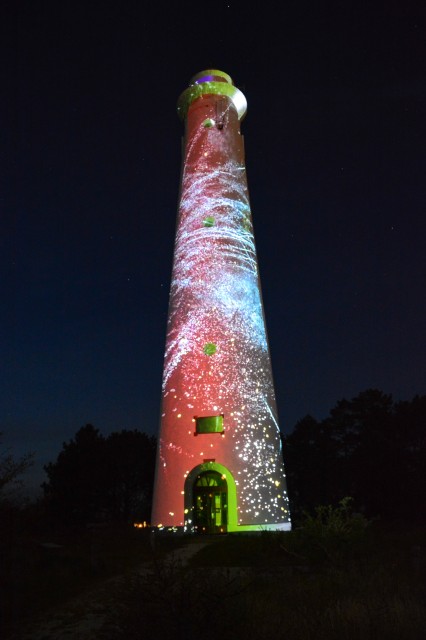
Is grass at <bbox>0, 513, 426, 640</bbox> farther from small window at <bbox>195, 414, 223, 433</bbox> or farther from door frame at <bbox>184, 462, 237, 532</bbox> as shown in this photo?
small window at <bbox>195, 414, 223, 433</bbox>

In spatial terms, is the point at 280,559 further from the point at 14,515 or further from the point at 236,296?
the point at 236,296

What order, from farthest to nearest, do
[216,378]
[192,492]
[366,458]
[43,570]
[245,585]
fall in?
[366,458] → [216,378] → [192,492] → [43,570] → [245,585]

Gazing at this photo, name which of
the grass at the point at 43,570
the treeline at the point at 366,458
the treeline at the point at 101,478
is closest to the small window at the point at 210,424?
the grass at the point at 43,570

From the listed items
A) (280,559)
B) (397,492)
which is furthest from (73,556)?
(397,492)

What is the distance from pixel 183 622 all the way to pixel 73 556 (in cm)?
805

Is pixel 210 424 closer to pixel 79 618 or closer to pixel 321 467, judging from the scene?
pixel 79 618

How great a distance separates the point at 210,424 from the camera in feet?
55.1

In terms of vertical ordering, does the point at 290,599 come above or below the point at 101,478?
below

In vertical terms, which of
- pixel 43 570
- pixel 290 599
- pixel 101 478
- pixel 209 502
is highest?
pixel 101 478

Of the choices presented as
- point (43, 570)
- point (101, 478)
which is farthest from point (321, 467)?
point (43, 570)

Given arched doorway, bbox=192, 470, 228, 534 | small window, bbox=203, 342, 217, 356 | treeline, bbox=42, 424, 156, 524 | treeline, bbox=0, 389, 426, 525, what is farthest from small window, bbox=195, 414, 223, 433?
treeline, bbox=42, 424, 156, 524

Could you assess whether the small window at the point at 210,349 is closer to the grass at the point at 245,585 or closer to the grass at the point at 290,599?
the grass at the point at 245,585

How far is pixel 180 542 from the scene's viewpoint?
14.8m

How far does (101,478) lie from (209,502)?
1694cm
